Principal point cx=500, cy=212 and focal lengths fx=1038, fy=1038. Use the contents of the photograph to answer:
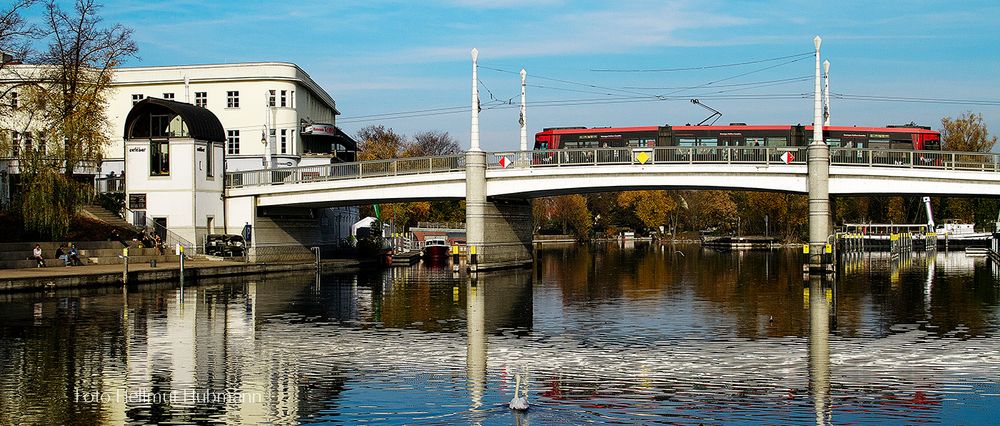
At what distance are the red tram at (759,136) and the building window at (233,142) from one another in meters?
36.6

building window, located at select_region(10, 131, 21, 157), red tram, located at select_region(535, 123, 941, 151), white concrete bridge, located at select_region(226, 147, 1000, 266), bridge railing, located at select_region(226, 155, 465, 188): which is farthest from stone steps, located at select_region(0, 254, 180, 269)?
red tram, located at select_region(535, 123, 941, 151)

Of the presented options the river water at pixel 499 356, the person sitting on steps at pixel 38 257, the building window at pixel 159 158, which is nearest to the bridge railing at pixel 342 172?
the building window at pixel 159 158

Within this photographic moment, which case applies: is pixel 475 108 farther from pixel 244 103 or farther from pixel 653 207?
pixel 653 207

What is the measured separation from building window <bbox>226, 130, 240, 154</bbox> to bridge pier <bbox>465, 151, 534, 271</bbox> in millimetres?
32468

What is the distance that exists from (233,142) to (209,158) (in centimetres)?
2523

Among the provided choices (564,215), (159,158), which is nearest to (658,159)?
(159,158)

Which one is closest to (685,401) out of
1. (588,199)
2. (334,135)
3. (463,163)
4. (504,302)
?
(504,302)

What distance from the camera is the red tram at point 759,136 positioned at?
66.9m

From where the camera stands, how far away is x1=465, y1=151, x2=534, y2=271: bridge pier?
62.6 meters

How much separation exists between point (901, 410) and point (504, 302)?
2521 centimetres

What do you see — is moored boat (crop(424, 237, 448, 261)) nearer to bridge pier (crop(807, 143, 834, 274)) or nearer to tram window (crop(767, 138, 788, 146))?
tram window (crop(767, 138, 788, 146))

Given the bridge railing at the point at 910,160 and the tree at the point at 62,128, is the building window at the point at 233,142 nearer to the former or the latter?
the tree at the point at 62,128

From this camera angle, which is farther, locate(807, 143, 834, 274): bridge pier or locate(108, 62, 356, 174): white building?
locate(108, 62, 356, 174): white building

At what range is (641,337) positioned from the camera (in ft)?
97.5
